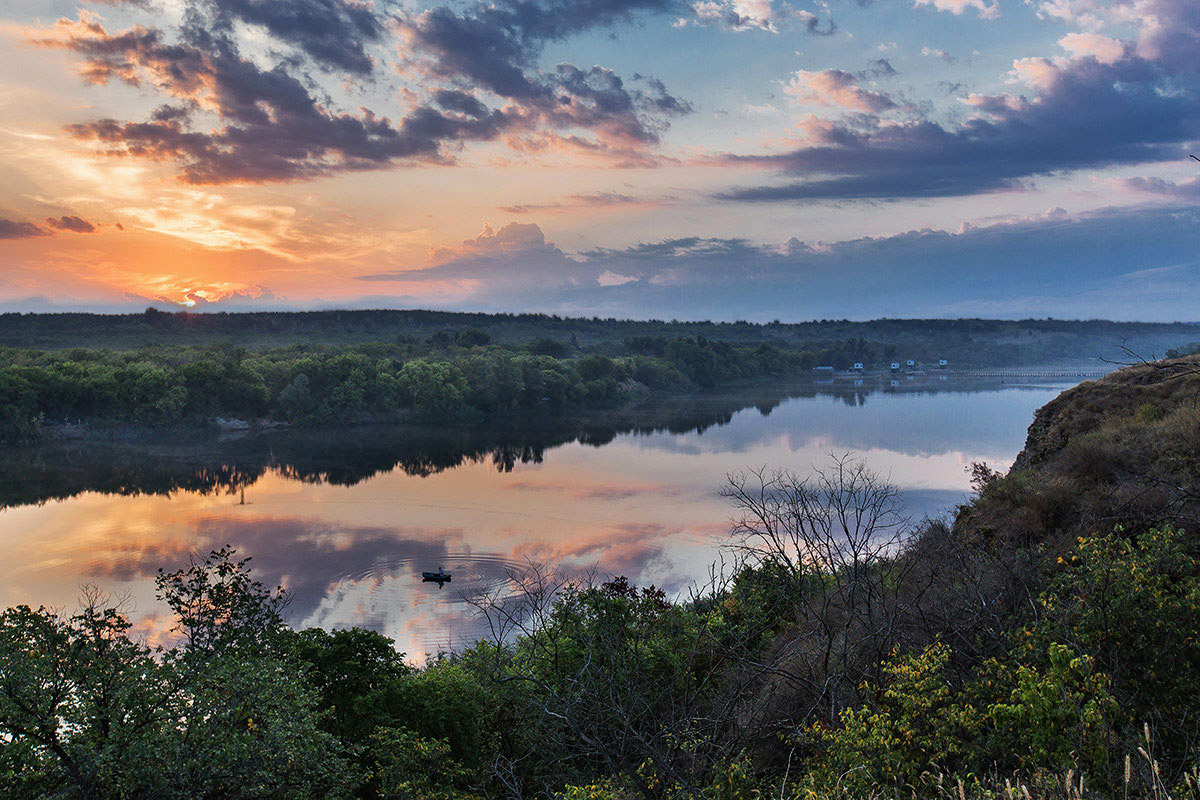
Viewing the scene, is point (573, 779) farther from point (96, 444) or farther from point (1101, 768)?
point (96, 444)

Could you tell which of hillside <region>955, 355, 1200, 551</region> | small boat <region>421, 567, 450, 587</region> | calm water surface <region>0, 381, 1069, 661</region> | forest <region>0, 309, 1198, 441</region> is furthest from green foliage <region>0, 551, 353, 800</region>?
forest <region>0, 309, 1198, 441</region>

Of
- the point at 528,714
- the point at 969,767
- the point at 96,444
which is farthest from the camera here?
the point at 96,444

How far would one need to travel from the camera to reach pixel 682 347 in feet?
505

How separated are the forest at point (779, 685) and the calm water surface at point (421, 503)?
1054cm

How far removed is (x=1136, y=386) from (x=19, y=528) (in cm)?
5926

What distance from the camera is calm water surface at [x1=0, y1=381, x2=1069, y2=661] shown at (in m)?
35.7

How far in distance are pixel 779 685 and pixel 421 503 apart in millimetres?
42305

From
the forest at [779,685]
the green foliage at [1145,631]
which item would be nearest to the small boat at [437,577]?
the forest at [779,685]

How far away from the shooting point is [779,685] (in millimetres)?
14727

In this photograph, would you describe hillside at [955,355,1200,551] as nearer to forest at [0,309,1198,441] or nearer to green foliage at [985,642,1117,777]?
green foliage at [985,642,1117,777]

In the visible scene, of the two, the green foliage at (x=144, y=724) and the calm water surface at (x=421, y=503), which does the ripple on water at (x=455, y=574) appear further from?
the green foliage at (x=144, y=724)

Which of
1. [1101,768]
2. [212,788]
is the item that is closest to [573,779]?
Result: [212,788]

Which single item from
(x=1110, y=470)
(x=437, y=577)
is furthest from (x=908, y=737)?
(x=437, y=577)

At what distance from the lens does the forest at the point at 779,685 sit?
27.7 feet
